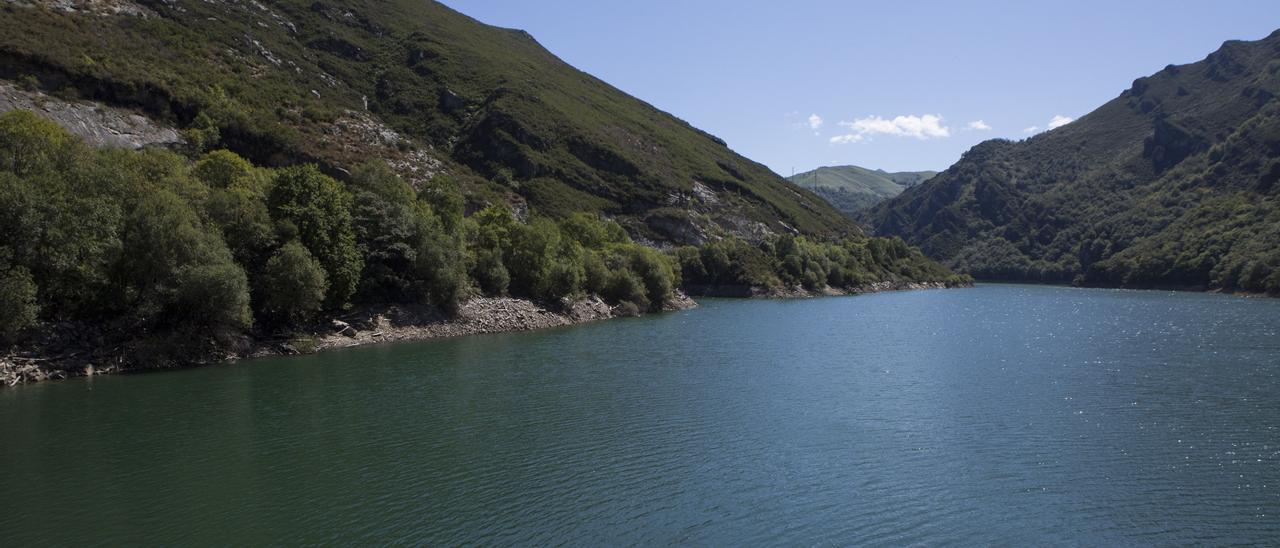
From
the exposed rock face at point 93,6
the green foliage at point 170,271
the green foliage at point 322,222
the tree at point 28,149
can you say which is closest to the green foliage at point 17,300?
the green foliage at point 170,271

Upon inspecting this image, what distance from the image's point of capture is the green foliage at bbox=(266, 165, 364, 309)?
5612 centimetres

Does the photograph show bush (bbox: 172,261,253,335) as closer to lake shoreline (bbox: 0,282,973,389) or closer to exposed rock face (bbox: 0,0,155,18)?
lake shoreline (bbox: 0,282,973,389)

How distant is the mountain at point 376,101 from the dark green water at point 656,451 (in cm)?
6329

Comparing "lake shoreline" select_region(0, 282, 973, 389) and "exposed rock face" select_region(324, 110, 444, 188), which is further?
"exposed rock face" select_region(324, 110, 444, 188)

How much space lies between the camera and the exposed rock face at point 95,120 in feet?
251

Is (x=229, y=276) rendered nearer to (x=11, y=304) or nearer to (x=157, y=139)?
(x=11, y=304)

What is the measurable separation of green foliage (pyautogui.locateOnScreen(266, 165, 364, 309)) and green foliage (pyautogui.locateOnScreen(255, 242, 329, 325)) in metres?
2.64

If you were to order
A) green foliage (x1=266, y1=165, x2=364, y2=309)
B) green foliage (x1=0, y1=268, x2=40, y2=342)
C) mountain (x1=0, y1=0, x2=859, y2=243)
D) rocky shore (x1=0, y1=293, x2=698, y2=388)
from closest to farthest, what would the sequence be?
green foliage (x1=0, y1=268, x2=40, y2=342) < rocky shore (x1=0, y1=293, x2=698, y2=388) < green foliage (x1=266, y1=165, x2=364, y2=309) < mountain (x1=0, y1=0, x2=859, y2=243)

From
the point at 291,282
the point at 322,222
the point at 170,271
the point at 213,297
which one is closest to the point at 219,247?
the point at 170,271

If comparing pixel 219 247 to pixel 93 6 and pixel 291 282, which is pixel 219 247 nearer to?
pixel 291 282

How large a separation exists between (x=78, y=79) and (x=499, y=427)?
8593 centimetres

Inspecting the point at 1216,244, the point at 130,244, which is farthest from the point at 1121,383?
the point at 1216,244

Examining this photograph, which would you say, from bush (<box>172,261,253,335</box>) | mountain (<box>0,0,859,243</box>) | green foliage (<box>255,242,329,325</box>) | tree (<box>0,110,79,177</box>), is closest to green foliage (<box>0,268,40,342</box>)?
bush (<box>172,261,253,335</box>)

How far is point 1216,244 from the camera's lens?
14512 centimetres
